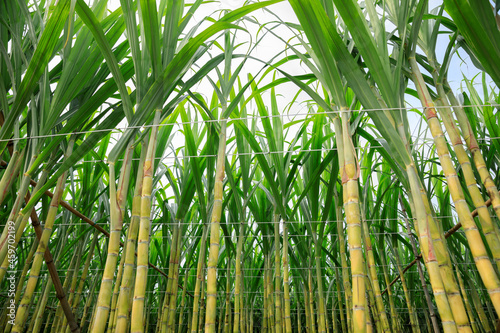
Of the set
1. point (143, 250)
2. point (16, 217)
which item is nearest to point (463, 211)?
point (143, 250)

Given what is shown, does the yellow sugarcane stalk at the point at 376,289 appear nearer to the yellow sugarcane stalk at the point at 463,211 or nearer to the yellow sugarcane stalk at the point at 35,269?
the yellow sugarcane stalk at the point at 463,211

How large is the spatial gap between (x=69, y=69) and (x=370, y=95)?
1143mm

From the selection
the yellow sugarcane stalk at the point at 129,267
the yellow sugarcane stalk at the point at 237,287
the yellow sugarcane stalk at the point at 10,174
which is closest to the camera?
the yellow sugarcane stalk at the point at 129,267

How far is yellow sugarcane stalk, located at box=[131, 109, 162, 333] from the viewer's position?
35.5 inches

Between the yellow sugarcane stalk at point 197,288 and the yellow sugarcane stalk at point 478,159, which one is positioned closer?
the yellow sugarcane stalk at point 478,159

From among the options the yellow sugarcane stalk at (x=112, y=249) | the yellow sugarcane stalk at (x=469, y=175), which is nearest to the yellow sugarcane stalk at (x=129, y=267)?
the yellow sugarcane stalk at (x=112, y=249)

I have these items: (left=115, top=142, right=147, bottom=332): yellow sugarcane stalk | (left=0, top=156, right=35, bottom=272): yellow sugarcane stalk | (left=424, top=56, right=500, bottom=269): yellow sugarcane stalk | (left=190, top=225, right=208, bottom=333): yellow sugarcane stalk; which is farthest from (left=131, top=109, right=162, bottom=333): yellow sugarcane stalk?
(left=424, top=56, right=500, bottom=269): yellow sugarcane stalk

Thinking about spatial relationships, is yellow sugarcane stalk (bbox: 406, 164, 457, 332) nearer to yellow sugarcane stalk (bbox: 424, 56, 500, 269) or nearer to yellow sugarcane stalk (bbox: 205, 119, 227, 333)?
yellow sugarcane stalk (bbox: 424, 56, 500, 269)

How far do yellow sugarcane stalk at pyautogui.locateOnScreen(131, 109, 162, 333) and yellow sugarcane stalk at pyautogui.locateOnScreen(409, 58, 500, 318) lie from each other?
0.85 meters

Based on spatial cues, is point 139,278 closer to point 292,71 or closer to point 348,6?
point 348,6

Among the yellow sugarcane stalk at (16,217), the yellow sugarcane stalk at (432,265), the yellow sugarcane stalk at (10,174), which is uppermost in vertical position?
the yellow sugarcane stalk at (10,174)

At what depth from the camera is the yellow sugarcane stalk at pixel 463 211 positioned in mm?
871

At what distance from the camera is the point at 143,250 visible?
3.27 ft

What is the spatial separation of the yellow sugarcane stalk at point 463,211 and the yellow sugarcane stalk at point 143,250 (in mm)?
855
